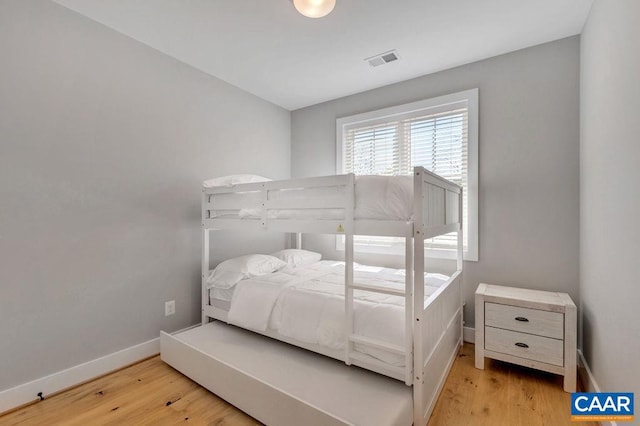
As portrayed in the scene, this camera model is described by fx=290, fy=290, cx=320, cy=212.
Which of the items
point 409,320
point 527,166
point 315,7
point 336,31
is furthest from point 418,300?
point 336,31

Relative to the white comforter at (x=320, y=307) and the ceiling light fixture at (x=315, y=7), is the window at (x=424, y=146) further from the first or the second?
the ceiling light fixture at (x=315, y=7)

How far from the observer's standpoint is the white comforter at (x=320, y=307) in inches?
62.5

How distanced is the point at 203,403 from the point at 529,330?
2.12 m

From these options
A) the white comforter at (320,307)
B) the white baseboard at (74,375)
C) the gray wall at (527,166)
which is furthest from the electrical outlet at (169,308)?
the gray wall at (527,166)

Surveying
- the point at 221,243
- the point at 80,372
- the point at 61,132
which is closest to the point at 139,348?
the point at 80,372

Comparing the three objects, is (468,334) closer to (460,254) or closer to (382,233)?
(460,254)

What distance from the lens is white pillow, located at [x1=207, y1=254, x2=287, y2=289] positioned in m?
2.36

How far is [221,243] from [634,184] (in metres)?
2.81

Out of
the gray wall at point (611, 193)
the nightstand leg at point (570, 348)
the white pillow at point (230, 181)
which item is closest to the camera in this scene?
the gray wall at point (611, 193)

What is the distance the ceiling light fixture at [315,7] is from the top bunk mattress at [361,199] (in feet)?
3.45

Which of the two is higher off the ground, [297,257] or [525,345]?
[297,257]

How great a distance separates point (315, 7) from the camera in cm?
174

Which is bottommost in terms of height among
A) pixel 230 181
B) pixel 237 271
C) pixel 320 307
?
pixel 320 307

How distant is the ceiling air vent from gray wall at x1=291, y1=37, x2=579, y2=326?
1.80 ft
